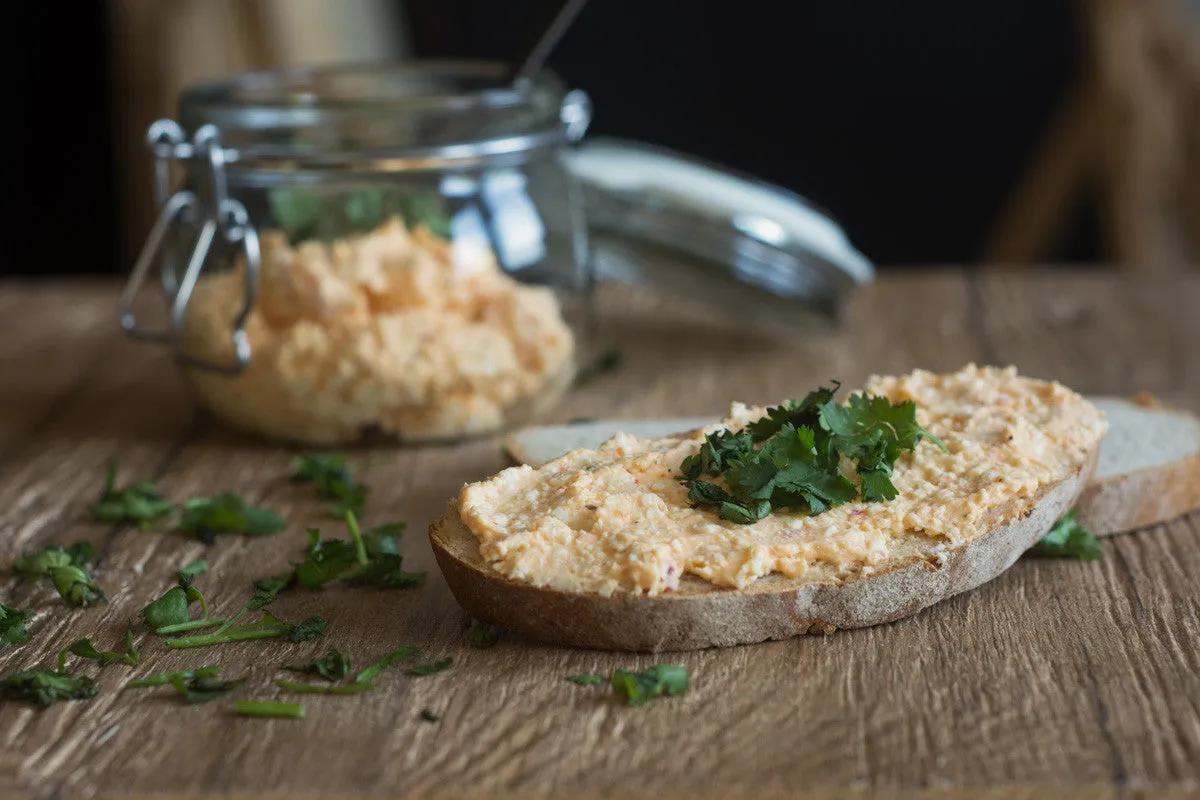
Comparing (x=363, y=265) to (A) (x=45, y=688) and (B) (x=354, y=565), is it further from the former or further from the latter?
(A) (x=45, y=688)

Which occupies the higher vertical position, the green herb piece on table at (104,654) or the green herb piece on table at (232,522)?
the green herb piece on table at (104,654)

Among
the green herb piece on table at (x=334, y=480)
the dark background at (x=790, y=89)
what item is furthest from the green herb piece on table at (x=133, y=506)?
the dark background at (x=790, y=89)

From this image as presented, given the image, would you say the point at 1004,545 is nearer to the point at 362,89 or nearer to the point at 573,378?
the point at 573,378

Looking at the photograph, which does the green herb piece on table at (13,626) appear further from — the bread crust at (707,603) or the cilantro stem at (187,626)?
the bread crust at (707,603)

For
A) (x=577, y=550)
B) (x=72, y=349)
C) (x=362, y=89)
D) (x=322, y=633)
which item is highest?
(x=362, y=89)

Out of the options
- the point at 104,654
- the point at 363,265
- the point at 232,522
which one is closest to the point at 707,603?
the point at 104,654

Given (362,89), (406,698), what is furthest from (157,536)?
(362,89)
